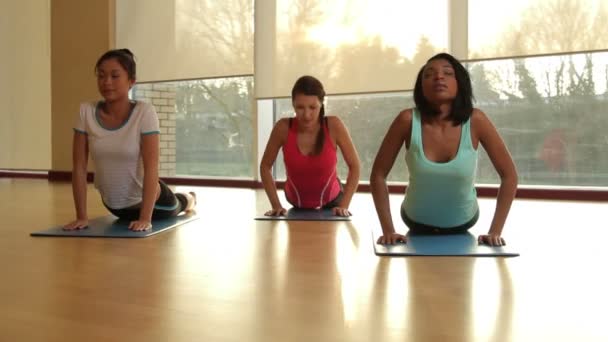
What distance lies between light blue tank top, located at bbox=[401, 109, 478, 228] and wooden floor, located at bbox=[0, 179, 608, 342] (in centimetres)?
24

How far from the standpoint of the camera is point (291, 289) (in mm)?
1360

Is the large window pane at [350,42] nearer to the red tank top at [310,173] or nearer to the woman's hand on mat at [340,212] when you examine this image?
the red tank top at [310,173]

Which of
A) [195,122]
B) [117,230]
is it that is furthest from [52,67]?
[117,230]

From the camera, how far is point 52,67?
19.2ft

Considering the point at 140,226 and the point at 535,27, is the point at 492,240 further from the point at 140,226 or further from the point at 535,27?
the point at 535,27

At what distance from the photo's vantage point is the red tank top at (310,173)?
2896 mm

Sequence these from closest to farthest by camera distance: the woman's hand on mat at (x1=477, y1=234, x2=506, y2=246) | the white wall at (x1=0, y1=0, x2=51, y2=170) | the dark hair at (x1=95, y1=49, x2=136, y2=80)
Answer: the woman's hand on mat at (x1=477, y1=234, x2=506, y2=246), the dark hair at (x1=95, y1=49, x2=136, y2=80), the white wall at (x1=0, y1=0, x2=51, y2=170)

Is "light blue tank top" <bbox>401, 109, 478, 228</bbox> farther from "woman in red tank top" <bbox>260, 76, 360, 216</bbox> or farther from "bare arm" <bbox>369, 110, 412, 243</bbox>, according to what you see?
"woman in red tank top" <bbox>260, 76, 360, 216</bbox>

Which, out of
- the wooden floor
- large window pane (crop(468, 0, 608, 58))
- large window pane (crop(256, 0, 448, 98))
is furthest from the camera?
large window pane (crop(256, 0, 448, 98))

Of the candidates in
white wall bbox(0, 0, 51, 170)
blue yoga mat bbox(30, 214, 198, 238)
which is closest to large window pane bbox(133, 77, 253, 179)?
white wall bbox(0, 0, 51, 170)

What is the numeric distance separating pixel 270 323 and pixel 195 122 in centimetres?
449

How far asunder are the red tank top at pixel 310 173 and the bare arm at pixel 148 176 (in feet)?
2.64

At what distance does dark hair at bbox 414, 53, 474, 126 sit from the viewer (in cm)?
191

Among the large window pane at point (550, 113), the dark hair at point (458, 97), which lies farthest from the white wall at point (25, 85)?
the dark hair at point (458, 97)
